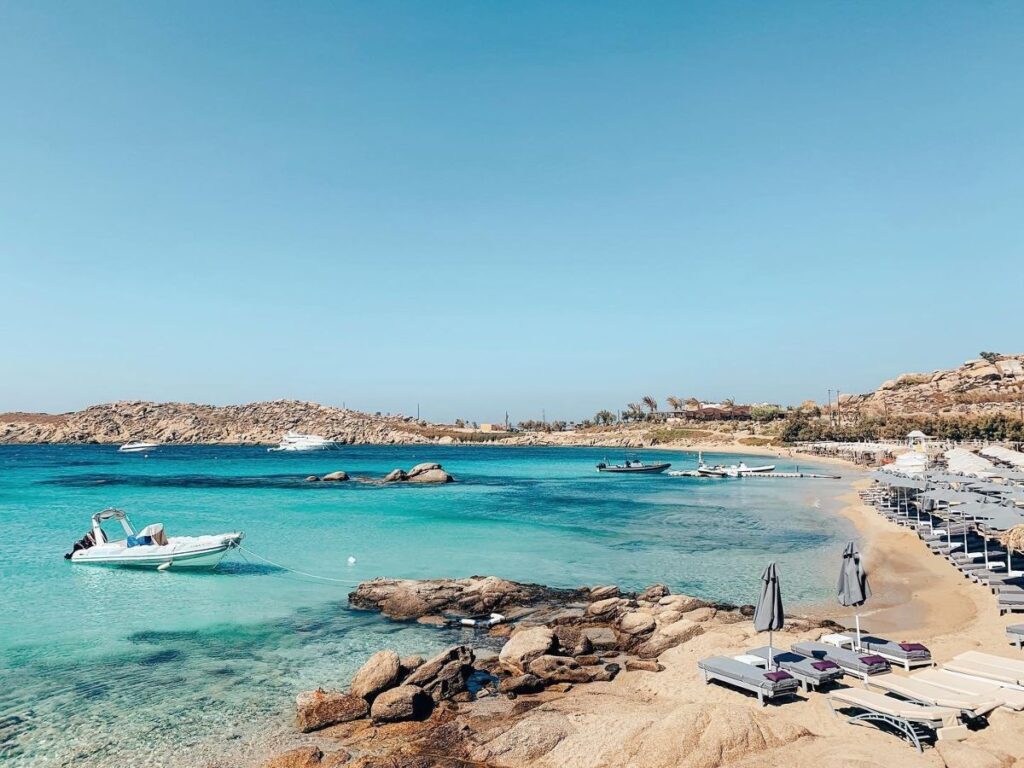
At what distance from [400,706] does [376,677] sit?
114cm

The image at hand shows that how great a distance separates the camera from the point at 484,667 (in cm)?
1420

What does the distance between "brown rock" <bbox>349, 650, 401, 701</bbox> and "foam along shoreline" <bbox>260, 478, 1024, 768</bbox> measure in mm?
786

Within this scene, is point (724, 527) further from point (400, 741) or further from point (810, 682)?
point (400, 741)

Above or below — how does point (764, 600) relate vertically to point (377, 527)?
above

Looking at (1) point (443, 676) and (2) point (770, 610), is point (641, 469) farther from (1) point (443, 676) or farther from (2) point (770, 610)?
(1) point (443, 676)

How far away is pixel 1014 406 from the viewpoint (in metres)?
105

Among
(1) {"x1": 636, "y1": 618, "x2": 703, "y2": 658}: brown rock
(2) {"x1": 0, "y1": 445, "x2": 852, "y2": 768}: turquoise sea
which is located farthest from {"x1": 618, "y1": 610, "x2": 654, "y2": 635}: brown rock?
(2) {"x1": 0, "y1": 445, "x2": 852, "y2": 768}: turquoise sea

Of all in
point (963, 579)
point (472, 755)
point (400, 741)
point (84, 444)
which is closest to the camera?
point (472, 755)

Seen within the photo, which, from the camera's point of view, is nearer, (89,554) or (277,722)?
(277,722)

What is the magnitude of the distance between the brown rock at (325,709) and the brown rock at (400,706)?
331mm

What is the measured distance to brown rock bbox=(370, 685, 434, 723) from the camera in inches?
454

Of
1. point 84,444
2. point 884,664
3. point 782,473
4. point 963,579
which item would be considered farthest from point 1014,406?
point 84,444

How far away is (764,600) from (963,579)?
45.7ft

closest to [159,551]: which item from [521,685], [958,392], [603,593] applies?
[603,593]
